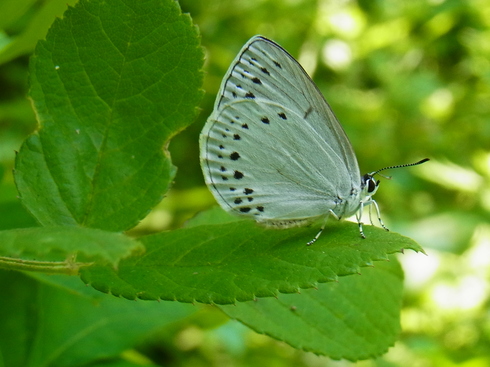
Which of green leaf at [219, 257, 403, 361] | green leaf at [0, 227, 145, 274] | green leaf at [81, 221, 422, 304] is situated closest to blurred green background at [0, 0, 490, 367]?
green leaf at [219, 257, 403, 361]

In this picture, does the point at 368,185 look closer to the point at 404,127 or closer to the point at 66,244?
the point at 66,244

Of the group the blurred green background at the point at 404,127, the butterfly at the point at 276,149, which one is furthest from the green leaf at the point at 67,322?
the blurred green background at the point at 404,127

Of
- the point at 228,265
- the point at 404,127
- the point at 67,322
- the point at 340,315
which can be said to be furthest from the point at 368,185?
the point at 404,127

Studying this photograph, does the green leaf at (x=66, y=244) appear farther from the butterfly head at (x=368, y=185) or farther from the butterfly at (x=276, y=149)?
the butterfly head at (x=368, y=185)

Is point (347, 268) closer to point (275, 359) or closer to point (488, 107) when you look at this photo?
point (275, 359)

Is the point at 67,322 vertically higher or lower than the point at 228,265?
lower
